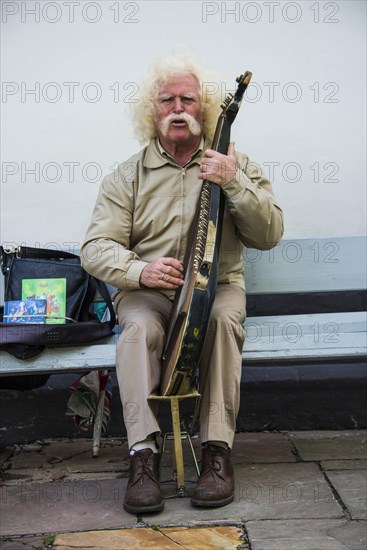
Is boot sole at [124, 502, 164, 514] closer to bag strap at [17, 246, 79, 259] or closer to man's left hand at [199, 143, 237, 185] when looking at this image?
man's left hand at [199, 143, 237, 185]

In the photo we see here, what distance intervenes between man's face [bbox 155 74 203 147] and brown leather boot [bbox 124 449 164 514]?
51.2 inches

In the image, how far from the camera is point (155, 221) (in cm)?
390

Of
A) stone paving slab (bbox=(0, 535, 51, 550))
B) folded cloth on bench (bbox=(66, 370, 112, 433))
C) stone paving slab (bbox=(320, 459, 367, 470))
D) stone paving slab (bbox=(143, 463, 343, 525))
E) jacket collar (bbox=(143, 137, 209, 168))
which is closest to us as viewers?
stone paving slab (bbox=(0, 535, 51, 550))

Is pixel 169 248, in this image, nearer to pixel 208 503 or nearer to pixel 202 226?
pixel 202 226

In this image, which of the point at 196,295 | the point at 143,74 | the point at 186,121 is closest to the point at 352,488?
the point at 196,295

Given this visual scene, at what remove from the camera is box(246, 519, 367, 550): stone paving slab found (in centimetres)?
300

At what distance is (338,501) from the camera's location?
3410 millimetres

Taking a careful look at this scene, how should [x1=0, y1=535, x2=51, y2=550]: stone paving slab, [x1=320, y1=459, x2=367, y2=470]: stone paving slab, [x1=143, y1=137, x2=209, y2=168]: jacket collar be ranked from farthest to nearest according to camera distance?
[x1=143, y1=137, x2=209, y2=168]: jacket collar < [x1=320, y1=459, x2=367, y2=470]: stone paving slab < [x1=0, y1=535, x2=51, y2=550]: stone paving slab

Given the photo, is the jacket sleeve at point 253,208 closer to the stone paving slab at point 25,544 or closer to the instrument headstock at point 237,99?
the instrument headstock at point 237,99

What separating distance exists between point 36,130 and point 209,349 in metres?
1.65

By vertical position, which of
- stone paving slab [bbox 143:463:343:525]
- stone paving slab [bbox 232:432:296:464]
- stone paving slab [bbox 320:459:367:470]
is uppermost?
stone paving slab [bbox 232:432:296:464]

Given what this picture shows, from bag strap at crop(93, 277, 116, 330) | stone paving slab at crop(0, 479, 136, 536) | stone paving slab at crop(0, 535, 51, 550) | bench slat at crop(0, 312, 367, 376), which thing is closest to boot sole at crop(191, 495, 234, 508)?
stone paving slab at crop(0, 479, 136, 536)

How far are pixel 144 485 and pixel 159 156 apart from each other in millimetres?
1390

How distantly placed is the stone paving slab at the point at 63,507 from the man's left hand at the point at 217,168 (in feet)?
4.08
